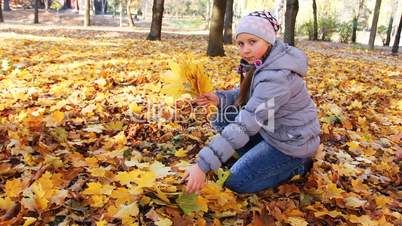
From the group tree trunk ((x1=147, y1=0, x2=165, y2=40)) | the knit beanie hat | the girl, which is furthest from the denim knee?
tree trunk ((x1=147, y1=0, x2=165, y2=40))

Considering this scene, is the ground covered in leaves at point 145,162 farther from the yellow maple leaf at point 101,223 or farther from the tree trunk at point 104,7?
the tree trunk at point 104,7

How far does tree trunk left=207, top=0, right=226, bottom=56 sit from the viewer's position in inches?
383

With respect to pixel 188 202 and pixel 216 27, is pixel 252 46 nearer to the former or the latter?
pixel 188 202

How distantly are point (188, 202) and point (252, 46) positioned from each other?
999mm

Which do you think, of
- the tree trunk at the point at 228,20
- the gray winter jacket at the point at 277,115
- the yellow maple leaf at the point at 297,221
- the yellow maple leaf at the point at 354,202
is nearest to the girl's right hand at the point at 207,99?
the gray winter jacket at the point at 277,115

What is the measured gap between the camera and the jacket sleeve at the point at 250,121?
2.19m

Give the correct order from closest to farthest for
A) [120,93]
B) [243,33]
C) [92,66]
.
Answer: [243,33]
[120,93]
[92,66]

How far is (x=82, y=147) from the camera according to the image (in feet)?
11.1

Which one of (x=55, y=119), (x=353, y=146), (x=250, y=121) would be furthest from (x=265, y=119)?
(x=55, y=119)

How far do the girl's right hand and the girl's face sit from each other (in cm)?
45

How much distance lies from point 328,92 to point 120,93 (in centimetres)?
322

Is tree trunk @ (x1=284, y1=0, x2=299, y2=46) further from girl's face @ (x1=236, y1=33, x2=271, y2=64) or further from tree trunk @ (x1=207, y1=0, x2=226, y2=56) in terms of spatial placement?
girl's face @ (x1=236, y1=33, x2=271, y2=64)

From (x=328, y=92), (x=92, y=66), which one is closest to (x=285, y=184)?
(x=328, y=92)

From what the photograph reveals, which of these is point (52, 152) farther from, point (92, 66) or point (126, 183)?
point (92, 66)
